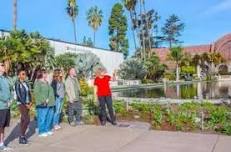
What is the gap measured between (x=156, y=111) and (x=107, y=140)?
3064 mm

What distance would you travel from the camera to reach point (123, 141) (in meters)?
8.76

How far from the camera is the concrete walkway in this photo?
801 cm

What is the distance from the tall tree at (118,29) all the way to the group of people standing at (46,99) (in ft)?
199

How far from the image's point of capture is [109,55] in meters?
49.6

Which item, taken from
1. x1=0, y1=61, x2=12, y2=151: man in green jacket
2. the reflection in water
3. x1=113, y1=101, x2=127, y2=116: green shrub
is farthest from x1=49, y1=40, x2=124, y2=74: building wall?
x1=0, y1=61, x2=12, y2=151: man in green jacket

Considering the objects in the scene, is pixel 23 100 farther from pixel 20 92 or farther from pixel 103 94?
pixel 103 94

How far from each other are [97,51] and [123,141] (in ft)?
125

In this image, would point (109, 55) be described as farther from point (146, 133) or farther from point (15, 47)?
point (146, 133)

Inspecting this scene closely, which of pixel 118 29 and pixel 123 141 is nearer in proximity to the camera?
→ pixel 123 141

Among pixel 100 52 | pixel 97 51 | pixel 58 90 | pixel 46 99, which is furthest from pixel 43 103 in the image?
pixel 100 52

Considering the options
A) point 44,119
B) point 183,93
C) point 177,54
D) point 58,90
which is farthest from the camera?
point 177,54

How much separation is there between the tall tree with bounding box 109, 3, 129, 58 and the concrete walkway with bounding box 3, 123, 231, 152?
204 ft

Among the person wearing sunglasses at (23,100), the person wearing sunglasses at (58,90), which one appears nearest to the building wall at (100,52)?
the person wearing sunglasses at (58,90)

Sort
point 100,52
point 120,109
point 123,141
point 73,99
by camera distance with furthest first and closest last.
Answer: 1. point 100,52
2. point 120,109
3. point 73,99
4. point 123,141
